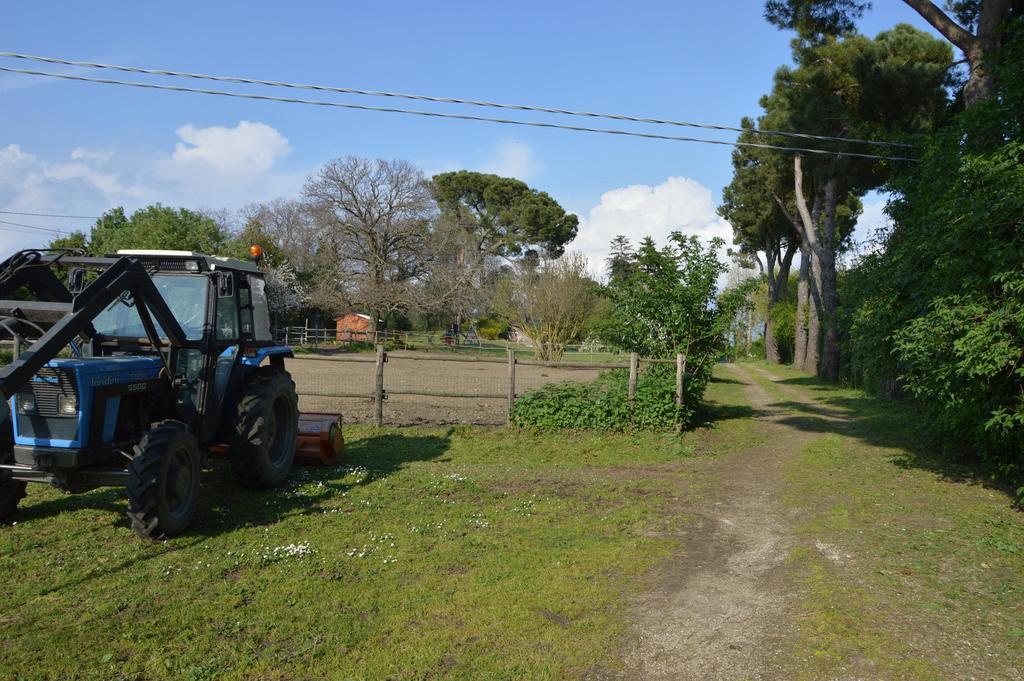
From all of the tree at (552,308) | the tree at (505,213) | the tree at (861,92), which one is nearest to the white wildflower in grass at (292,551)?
the tree at (861,92)

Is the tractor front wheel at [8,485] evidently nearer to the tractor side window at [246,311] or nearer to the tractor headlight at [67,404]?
the tractor headlight at [67,404]

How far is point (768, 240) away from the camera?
4281cm

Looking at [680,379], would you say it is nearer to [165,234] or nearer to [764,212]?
[764,212]

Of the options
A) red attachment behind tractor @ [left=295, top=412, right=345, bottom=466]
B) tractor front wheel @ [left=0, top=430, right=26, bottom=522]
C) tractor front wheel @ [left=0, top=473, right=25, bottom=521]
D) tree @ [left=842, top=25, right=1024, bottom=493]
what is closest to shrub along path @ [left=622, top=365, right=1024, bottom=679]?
tree @ [left=842, top=25, right=1024, bottom=493]

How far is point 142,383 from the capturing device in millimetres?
6660

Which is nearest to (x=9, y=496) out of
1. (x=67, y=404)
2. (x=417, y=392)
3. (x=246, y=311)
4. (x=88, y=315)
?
(x=67, y=404)

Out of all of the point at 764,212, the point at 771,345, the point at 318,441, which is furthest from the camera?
the point at 771,345

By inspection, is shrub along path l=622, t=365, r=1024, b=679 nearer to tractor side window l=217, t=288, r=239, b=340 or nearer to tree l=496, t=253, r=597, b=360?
tractor side window l=217, t=288, r=239, b=340

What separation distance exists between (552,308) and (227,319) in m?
28.6

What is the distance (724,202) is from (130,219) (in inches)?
1584

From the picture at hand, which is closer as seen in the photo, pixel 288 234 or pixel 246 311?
pixel 246 311

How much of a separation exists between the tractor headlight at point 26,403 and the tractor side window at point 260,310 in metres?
2.85

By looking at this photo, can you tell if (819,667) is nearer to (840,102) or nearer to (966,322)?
(966,322)

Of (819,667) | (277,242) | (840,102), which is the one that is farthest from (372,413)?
(277,242)
